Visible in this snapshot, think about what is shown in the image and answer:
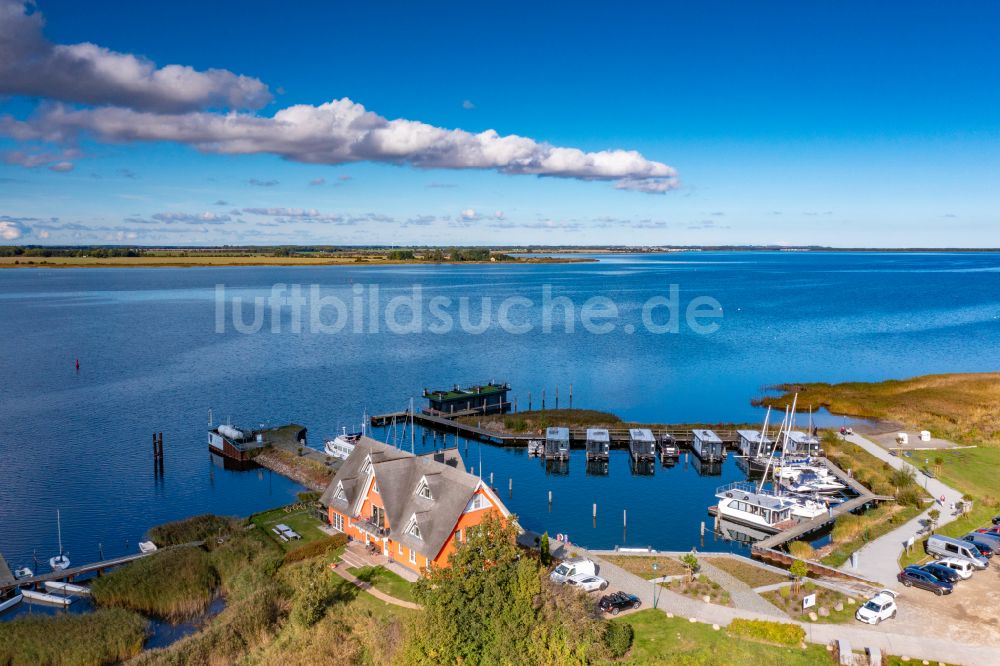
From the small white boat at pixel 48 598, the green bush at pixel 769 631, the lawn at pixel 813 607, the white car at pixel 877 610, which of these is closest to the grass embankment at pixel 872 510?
the lawn at pixel 813 607

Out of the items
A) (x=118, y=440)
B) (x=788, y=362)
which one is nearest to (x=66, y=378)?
(x=118, y=440)

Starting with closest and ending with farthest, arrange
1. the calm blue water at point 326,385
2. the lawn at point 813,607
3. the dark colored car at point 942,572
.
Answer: the lawn at point 813,607 < the dark colored car at point 942,572 < the calm blue water at point 326,385

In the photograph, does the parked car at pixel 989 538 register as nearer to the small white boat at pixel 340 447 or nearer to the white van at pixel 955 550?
the white van at pixel 955 550

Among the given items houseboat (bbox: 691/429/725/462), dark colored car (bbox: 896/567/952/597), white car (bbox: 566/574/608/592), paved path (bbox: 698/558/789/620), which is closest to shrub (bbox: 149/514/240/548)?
white car (bbox: 566/574/608/592)

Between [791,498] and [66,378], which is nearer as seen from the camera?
[791,498]

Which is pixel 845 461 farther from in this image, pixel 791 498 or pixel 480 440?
pixel 480 440

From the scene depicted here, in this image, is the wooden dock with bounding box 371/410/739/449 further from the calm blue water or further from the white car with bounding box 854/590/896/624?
the white car with bounding box 854/590/896/624

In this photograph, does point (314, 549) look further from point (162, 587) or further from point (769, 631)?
point (769, 631)
